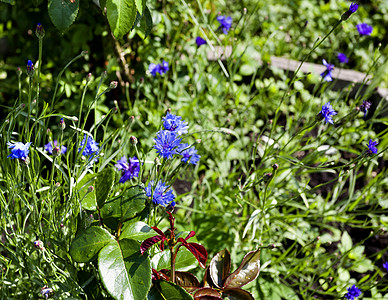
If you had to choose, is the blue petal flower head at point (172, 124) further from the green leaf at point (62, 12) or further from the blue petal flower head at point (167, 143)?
the green leaf at point (62, 12)

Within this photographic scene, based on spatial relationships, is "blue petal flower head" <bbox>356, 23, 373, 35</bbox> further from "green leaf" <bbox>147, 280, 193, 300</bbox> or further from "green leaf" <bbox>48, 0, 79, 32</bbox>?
"green leaf" <bbox>147, 280, 193, 300</bbox>

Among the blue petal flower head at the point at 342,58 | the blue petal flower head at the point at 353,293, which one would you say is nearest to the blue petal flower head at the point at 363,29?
the blue petal flower head at the point at 342,58

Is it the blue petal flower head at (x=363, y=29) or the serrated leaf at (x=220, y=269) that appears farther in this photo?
the blue petal flower head at (x=363, y=29)

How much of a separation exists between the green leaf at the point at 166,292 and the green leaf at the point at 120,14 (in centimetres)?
62

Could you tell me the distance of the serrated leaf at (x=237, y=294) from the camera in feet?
3.06

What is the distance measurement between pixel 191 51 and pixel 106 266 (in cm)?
145

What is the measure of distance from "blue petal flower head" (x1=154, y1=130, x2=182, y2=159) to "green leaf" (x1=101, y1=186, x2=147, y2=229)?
0.11 m

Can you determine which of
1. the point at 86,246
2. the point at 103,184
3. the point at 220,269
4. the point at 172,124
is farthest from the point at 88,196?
the point at 220,269

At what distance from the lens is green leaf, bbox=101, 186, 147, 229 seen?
0.94 meters

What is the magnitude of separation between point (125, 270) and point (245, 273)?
330 mm

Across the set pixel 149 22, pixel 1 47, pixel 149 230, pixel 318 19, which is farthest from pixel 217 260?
pixel 318 19

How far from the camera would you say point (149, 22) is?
124cm

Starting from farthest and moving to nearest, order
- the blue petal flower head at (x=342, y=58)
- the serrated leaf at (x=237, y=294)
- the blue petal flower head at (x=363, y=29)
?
the blue petal flower head at (x=342, y=58)
the blue petal flower head at (x=363, y=29)
the serrated leaf at (x=237, y=294)

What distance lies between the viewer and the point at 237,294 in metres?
0.95
